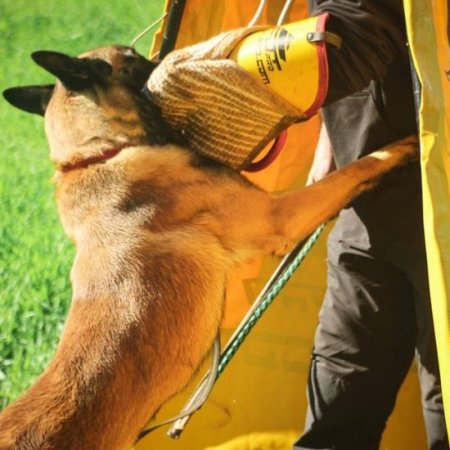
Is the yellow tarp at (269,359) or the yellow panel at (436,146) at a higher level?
the yellow panel at (436,146)

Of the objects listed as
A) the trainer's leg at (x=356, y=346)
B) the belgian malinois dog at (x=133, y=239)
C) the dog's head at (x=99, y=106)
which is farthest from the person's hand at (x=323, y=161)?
the dog's head at (x=99, y=106)

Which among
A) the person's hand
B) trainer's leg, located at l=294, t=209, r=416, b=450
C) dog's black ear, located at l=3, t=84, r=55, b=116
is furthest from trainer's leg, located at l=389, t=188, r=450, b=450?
dog's black ear, located at l=3, t=84, r=55, b=116

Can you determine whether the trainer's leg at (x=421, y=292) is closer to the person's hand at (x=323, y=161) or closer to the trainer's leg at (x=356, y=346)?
the trainer's leg at (x=356, y=346)

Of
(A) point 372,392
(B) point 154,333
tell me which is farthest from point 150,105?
(A) point 372,392

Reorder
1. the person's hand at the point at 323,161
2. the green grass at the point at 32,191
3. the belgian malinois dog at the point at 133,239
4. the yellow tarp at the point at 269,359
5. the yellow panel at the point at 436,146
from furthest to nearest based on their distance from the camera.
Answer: the green grass at the point at 32,191
the yellow tarp at the point at 269,359
the person's hand at the point at 323,161
the belgian malinois dog at the point at 133,239
the yellow panel at the point at 436,146

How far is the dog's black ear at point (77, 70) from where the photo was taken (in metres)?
1.72

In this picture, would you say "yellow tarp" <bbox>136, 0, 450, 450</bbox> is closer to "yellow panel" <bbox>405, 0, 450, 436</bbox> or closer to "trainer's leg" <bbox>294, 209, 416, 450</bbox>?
"trainer's leg" <bbox>294, 209, 416, 450</bbox>

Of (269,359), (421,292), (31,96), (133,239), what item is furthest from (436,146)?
(269,359)

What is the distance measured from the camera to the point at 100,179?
1.71 metres

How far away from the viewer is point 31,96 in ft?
6.61

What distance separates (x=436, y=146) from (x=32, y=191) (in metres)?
3.27

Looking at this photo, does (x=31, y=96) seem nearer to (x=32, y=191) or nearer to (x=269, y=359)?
(x=269, y=359)

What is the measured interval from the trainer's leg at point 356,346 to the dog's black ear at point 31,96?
3.38 feet

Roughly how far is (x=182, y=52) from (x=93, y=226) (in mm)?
527
